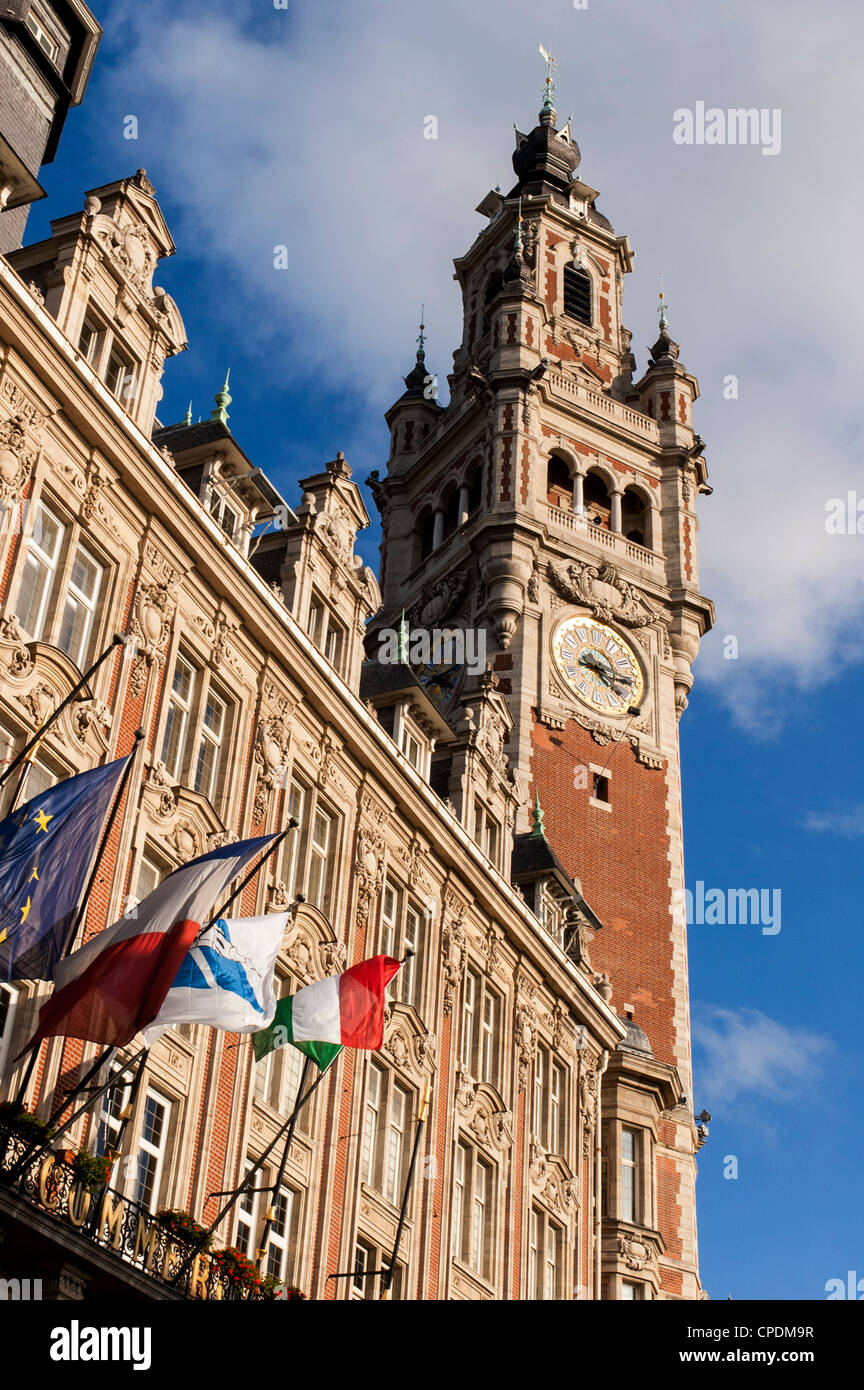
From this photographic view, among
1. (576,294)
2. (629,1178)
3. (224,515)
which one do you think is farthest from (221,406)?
(576,294)

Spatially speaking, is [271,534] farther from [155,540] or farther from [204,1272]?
[204,1272]

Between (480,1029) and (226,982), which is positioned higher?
(480,1029)

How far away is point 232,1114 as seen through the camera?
30281 millimetres

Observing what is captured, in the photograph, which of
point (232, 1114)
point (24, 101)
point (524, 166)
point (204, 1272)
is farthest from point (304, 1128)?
point (524, 166)

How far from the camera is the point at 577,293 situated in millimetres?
81125

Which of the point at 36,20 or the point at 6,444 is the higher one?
the point at 36,20

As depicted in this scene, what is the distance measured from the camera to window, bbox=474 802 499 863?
4478 cm

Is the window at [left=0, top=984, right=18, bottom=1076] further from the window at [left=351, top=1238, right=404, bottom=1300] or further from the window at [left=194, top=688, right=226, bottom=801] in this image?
the window at [left=351, top=1238, right=404, bottom=1300]

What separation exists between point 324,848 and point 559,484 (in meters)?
38.1

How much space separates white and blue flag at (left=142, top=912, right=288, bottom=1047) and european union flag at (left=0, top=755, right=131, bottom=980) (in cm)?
177

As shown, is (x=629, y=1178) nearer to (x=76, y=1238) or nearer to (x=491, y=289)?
(x=76, y=1238)

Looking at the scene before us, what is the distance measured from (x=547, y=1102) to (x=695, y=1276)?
11.2 meters

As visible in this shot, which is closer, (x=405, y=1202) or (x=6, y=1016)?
(x=6, y=1016)

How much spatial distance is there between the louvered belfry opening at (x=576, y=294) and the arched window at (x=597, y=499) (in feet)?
32.2
